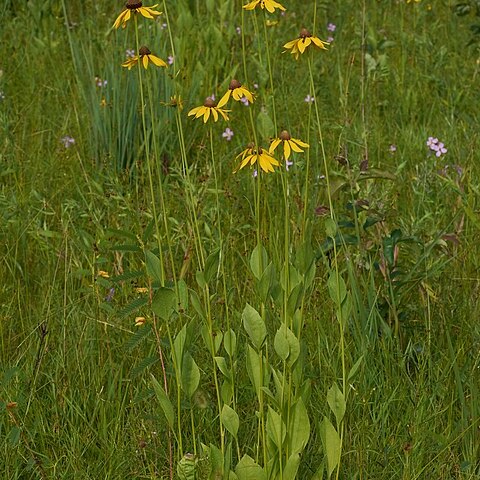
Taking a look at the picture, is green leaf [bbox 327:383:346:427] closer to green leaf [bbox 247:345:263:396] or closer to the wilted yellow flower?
green leaf [bbox 247:345:263:396]

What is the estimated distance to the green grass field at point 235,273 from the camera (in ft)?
5.05

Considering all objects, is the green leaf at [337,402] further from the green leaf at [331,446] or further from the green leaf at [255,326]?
the green leaf at [255,326]

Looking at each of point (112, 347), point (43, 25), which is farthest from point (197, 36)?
point (112, 347)

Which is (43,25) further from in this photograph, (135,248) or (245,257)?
(135,248)

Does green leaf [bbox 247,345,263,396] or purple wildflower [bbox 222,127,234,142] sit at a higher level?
green leaf [bbox 247,345,263,396]

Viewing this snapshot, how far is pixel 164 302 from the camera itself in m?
1.52

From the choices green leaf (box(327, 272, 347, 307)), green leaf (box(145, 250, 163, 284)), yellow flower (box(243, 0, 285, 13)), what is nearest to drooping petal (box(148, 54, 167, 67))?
yellow flower (box(243, 0, 285, 13))

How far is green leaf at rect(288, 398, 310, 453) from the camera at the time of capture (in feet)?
5.00

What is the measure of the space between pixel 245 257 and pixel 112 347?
0.46m

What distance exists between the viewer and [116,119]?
3.07m

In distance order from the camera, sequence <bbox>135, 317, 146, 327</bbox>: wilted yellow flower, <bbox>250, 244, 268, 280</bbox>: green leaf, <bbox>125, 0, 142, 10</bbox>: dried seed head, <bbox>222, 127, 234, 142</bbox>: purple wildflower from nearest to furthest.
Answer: <bbox>125, 0, 142, 10</bbox>: dried seed head → <bbox>250, 244, 268, 280</bbox>: green leaf → <bbox>135, 317, 146, 327</bbox>: wilted yellow flower → <bbox>222, 127, 234, 142</bbox>: purple wildflower

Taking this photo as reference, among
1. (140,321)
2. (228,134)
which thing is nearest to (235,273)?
(140,321)

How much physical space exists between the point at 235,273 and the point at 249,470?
889mm

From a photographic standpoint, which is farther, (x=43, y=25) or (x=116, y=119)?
(x=43, y=25)
